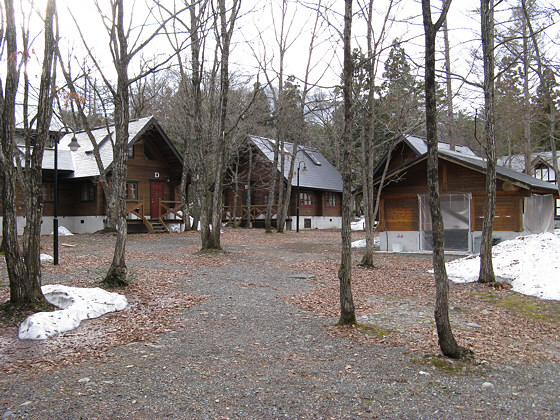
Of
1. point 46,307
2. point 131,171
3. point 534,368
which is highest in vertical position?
point 131,171

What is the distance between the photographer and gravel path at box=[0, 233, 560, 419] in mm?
4160

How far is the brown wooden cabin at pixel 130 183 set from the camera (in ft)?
85.5

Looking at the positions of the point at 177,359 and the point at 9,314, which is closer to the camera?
the point at 177,359

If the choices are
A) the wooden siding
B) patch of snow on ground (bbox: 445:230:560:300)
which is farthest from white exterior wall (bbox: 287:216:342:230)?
patch of snow on ground (bbox: 445:230:560:300)

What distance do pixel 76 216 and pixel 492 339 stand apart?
85.7ft

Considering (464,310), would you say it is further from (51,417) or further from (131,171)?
(131,171)

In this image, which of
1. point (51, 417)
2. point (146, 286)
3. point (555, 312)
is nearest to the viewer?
point (51, 417)

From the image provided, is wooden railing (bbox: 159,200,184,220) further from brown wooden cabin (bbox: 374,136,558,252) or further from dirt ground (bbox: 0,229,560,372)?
brown wooden cabin (bbox: 374,136,558,252)

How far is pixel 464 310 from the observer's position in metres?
8.79

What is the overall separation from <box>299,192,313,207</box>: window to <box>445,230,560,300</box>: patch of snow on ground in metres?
22.1

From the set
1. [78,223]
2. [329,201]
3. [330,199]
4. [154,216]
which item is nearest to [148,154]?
[154,216]

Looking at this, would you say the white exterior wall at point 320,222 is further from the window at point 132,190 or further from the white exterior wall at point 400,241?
the white exterior wall at point 400,241

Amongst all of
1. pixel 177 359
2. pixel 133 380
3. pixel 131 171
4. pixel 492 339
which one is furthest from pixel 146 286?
pixel 131 171

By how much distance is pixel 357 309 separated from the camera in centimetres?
874
